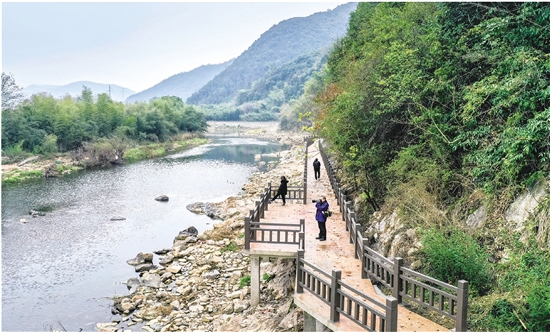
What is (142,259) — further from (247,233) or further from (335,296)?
(335,296)

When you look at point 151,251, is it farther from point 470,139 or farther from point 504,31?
point 504,31

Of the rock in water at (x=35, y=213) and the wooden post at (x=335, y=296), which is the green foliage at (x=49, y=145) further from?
the wooden post at (x=335, y=296)

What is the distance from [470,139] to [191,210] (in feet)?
65.8

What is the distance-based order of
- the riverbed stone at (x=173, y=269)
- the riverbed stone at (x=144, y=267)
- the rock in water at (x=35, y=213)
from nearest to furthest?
the riverbed stone at (x=173, y=269) → the riverbed stone at (x=144, y=267) → the rock in water at (x=35, y=213)

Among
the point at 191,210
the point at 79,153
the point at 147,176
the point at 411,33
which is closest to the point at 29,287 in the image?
the point at 191,210

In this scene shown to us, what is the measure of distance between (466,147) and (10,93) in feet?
186

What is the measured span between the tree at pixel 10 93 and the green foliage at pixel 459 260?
2083 inches

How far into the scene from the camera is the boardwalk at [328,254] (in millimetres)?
7434

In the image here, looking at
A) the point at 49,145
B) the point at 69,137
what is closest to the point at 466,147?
the point at 49,145

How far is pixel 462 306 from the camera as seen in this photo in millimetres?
6465

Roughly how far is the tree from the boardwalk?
4587 cm

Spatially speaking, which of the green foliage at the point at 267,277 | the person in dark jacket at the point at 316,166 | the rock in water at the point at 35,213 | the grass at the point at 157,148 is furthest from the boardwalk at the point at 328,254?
the grass at the point at 157,148

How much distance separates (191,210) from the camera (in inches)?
1064

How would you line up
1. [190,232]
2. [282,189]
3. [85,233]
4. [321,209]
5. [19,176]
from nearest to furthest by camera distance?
[321,209] → [282,189] → [190,232] → [85,233] → [19,176]
